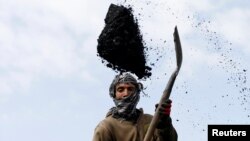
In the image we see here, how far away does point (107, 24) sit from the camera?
13.3m

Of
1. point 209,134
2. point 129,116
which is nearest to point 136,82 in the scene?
point 129,116

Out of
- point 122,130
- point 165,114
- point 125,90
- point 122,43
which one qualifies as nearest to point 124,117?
point 122,130

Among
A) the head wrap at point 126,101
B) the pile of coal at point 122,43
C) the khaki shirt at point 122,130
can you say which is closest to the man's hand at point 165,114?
the khaki shirt at point 122,130

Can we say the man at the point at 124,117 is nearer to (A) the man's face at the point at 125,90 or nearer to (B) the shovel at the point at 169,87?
(A) the man's face at the point at 125,90

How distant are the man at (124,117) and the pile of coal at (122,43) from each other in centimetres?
315

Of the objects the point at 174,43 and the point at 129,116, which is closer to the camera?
the point at 174,43

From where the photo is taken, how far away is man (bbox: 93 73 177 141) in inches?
384

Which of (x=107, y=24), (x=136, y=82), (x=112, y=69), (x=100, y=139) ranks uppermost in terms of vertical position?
(x=107, y=24)

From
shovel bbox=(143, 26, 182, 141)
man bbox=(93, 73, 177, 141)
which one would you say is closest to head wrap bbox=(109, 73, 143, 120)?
man bbox=(93, 73, 177, 141)

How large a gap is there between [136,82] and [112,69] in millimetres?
3289

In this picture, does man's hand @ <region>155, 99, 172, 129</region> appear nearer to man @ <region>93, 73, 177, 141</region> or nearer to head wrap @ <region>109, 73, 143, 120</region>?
man @ <region>93, 73, 177, 141</region>

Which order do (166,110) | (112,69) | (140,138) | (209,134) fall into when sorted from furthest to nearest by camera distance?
(112,69) → (209,134) → (140,138) → (166,110)

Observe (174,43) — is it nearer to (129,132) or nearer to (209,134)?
(129,132)

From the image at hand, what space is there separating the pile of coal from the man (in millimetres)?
3154
